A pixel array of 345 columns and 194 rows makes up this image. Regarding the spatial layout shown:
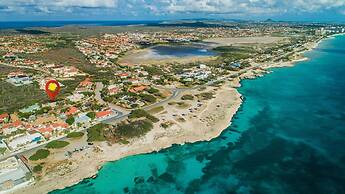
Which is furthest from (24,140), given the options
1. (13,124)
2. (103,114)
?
(103,114)

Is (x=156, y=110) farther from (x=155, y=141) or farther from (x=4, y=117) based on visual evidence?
(x=4, y=117)

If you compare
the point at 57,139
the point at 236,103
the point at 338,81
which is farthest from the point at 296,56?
the point at 57,139

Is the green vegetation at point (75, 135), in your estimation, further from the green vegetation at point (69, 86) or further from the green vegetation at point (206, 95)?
the green vegetation at point (206, 95)

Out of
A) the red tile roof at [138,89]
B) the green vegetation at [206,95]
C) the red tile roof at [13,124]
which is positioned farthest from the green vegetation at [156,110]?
the red tile roof at [13,124]

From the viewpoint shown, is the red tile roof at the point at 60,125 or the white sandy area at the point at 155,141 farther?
the red tile roof at the point at 60,125

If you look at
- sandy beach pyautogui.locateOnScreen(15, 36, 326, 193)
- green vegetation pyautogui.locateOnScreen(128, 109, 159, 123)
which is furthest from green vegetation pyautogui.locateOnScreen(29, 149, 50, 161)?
green vegetation pyautogui.locateOnScreen(128, 109, 159, 123)

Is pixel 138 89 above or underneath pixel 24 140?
above

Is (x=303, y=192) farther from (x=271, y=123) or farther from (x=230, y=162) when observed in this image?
(x=271, y=123)
